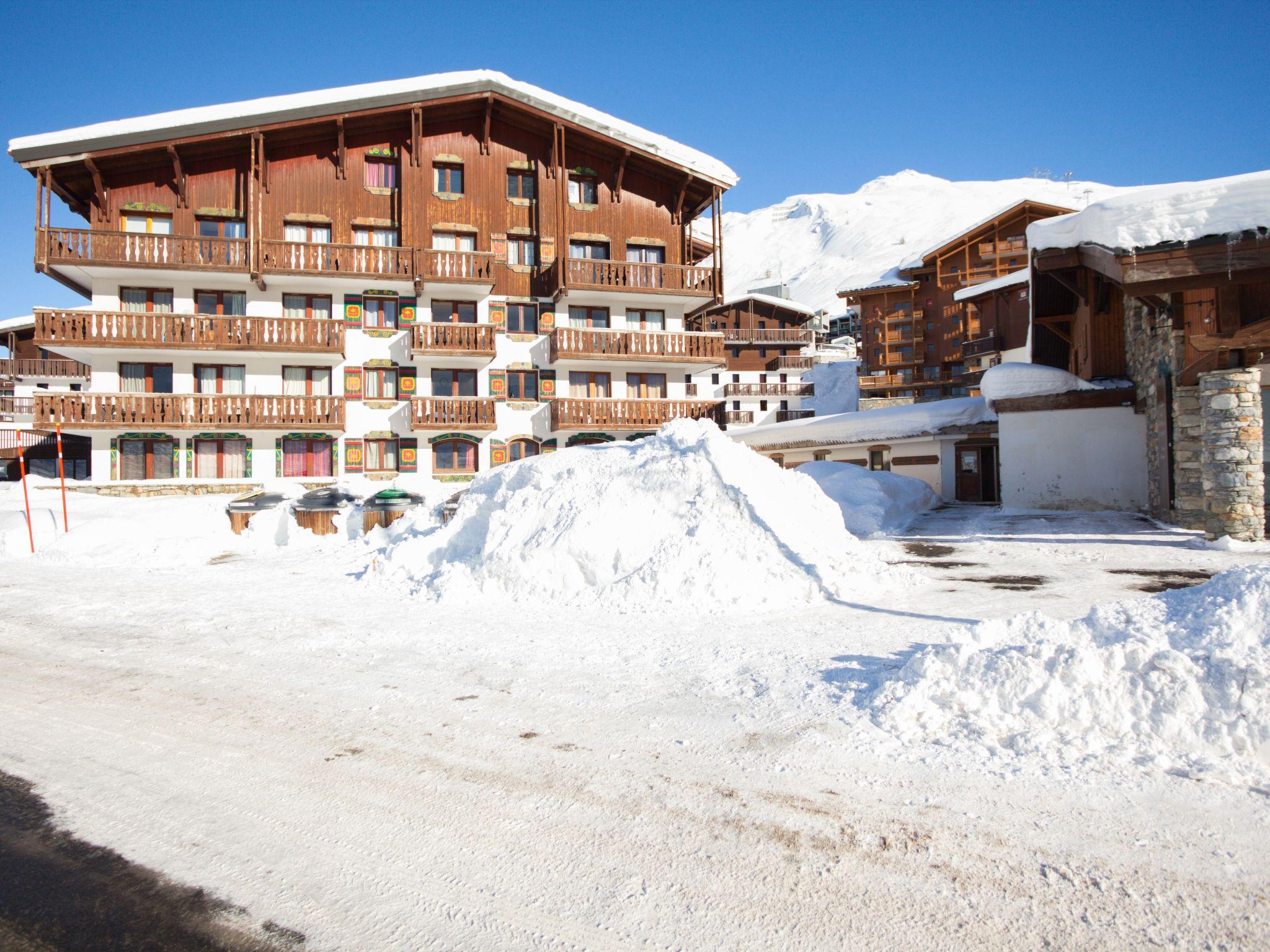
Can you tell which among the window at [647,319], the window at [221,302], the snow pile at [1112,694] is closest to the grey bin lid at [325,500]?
the window at [221,302]

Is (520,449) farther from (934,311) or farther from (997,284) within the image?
(934,311)

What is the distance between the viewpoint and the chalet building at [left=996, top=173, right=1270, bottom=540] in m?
12.0

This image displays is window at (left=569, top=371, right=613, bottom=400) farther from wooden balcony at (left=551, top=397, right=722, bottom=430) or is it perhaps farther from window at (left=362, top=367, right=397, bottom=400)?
window at (left=362, top=367, right=397, bottom=400)

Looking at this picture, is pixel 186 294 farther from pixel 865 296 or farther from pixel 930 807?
pixel 865 296

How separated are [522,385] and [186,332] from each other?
34.9 ft

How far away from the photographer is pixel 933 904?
289 centimetres

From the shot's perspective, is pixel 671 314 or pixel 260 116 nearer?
pixel 260 116

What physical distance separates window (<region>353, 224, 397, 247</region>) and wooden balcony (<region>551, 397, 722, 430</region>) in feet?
25.9

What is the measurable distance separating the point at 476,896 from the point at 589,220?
2680 cm

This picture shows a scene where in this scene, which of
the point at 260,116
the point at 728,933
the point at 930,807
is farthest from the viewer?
the point at 260,116

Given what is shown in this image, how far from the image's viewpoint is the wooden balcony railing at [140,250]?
21734 mm

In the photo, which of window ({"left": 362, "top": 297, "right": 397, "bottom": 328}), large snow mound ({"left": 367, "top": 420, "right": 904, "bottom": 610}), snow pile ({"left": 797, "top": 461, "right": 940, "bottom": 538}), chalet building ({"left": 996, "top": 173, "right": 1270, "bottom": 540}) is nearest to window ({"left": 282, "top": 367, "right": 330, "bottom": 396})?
window ({"left": 362, "top": 297, "right": 397, "bottom": 328})

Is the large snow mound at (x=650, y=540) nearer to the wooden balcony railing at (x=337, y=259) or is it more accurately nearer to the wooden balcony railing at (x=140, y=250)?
the wooden balcony railing at (x=337, y=259)

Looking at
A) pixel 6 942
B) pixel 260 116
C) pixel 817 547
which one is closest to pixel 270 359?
pixel 260 116
